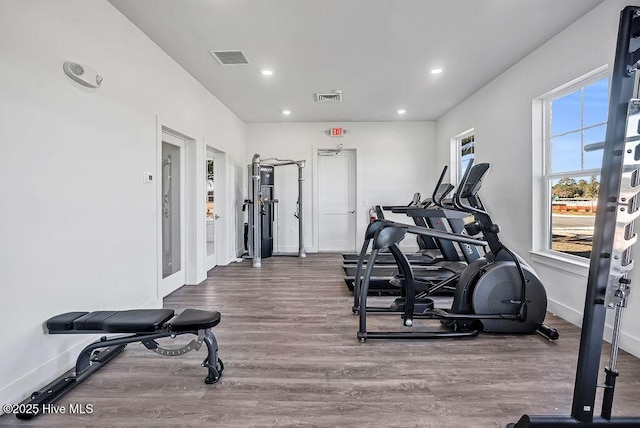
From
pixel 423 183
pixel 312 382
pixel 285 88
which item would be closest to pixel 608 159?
pixel 312 382

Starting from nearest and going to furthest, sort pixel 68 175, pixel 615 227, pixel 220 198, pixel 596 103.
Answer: pixel 615 227
pixel 68 175
pixel 596 103
pixel 220 198

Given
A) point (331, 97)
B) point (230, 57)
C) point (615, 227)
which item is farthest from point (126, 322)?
point (331, 97)

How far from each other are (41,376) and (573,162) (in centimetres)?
470

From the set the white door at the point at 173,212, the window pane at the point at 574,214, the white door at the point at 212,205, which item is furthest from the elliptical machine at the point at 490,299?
the white door at the point at 212,205

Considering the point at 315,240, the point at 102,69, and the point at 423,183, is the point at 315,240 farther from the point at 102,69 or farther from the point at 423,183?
the point at 102,69

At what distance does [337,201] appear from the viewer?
24.3 feet

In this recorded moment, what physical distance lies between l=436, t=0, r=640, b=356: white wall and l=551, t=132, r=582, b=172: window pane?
0.63 feet

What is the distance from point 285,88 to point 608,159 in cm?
414

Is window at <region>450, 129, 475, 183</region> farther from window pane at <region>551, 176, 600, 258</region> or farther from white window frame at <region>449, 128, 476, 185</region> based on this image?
window pane at <region>551, 176, 600, 258</region>

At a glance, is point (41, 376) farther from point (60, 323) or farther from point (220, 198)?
point (220, 198)

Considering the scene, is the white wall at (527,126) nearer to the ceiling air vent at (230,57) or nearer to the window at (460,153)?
the window at (460,153)

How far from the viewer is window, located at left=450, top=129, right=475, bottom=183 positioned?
5.85 meters

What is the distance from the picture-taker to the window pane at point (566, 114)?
3265 millimetres

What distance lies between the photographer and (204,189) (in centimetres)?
485
